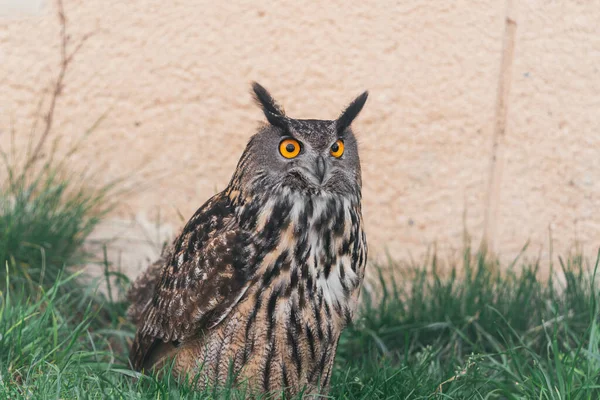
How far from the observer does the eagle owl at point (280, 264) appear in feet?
8.14

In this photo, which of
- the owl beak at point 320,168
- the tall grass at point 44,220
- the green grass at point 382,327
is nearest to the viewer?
the owl beak at point 320,168

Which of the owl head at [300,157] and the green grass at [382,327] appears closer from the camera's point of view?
the owl head at [300,157]

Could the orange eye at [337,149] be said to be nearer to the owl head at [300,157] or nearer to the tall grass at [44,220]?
the owl head at [300,157]

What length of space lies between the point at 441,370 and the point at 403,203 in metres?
0.92

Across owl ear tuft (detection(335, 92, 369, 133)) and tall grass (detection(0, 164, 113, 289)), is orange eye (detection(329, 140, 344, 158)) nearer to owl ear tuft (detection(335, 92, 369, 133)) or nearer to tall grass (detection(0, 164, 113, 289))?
owl ear tuft (detection(335, 92, 369, 133))

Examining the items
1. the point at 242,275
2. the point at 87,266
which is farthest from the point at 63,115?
the point at 242,275

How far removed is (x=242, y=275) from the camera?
8.21 feet

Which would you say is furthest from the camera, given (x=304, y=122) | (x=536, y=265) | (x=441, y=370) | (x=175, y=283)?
(x=536, y=265)

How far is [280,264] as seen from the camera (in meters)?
2.48

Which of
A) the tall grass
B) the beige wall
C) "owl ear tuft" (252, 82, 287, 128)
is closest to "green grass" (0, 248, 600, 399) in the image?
the tall grass

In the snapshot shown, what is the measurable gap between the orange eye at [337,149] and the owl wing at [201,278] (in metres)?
0.37

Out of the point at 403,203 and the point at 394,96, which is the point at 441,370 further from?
the point at 394,96

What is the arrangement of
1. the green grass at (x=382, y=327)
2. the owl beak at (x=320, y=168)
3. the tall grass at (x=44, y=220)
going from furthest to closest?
the tall grass at (x=44, y=220) < the green grass at (x=382, y=327) < the owl beak at (x=320, y=168)

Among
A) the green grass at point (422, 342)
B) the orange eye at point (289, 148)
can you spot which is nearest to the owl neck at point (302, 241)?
the orange eye at point (289, 148)
